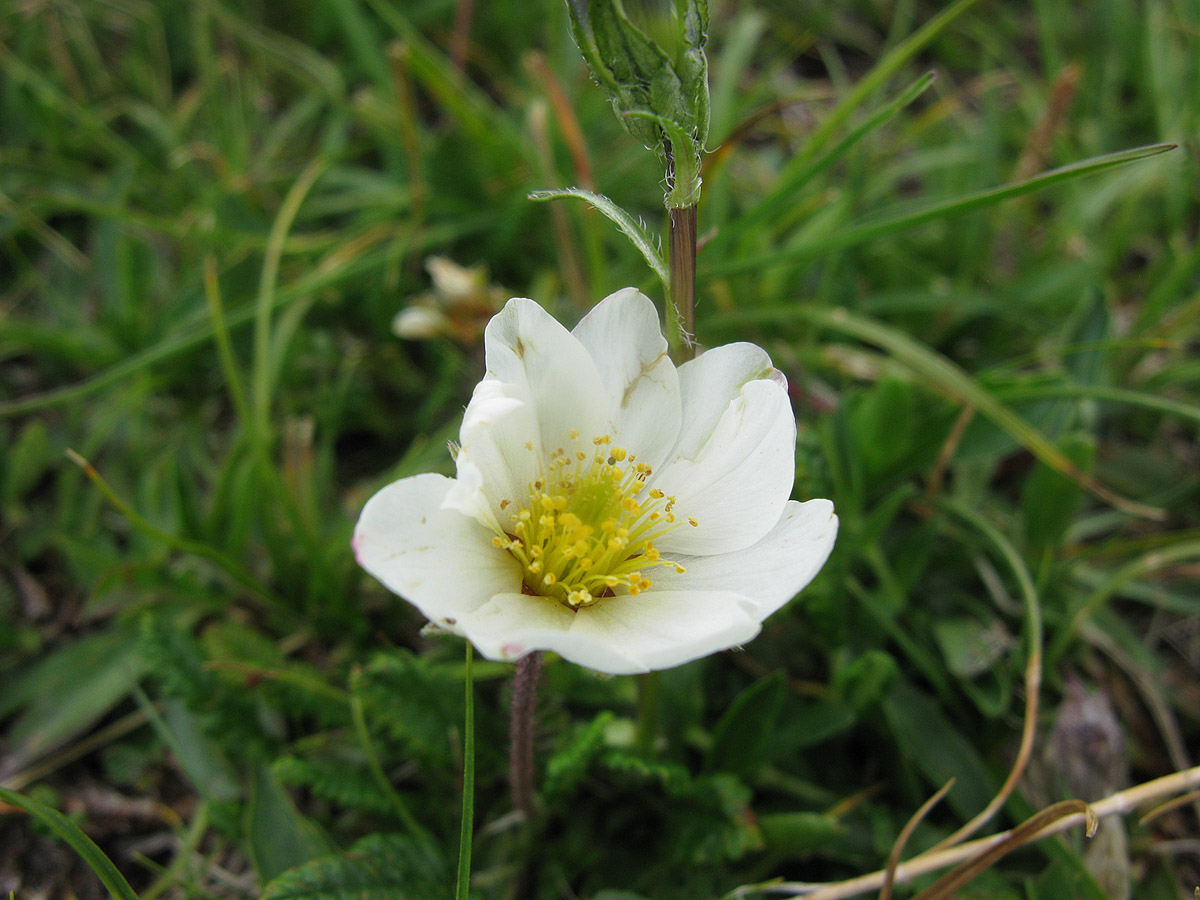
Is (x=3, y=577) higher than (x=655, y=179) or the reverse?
the reverse

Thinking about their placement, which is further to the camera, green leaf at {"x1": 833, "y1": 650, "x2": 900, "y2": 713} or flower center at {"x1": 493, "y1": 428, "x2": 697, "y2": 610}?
green leaf at {"x1": 833, "y1": 650, "x2": 900, "y2": 713}

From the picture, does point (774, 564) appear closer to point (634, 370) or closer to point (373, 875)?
point (634, 370)

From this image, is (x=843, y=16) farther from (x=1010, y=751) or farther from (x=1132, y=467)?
(x=1010, y=751)

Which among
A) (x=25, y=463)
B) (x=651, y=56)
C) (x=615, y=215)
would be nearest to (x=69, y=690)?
(x=25, y=463)

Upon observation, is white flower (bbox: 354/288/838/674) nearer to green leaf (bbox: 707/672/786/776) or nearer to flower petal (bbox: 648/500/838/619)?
flower petal (bbox: 648/500/838/619)

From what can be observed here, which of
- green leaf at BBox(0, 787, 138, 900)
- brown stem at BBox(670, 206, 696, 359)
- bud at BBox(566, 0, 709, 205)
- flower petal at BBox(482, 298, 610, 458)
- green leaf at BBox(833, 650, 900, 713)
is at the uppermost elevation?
bud at BBox(566, 0, 709, 205)

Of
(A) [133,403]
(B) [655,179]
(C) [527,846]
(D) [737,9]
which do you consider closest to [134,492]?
(A) [133,403]

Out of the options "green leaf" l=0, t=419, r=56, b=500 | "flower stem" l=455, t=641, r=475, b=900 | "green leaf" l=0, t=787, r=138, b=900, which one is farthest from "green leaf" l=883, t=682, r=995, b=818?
"green leaf" l=0, t=419, r=56, b=500
